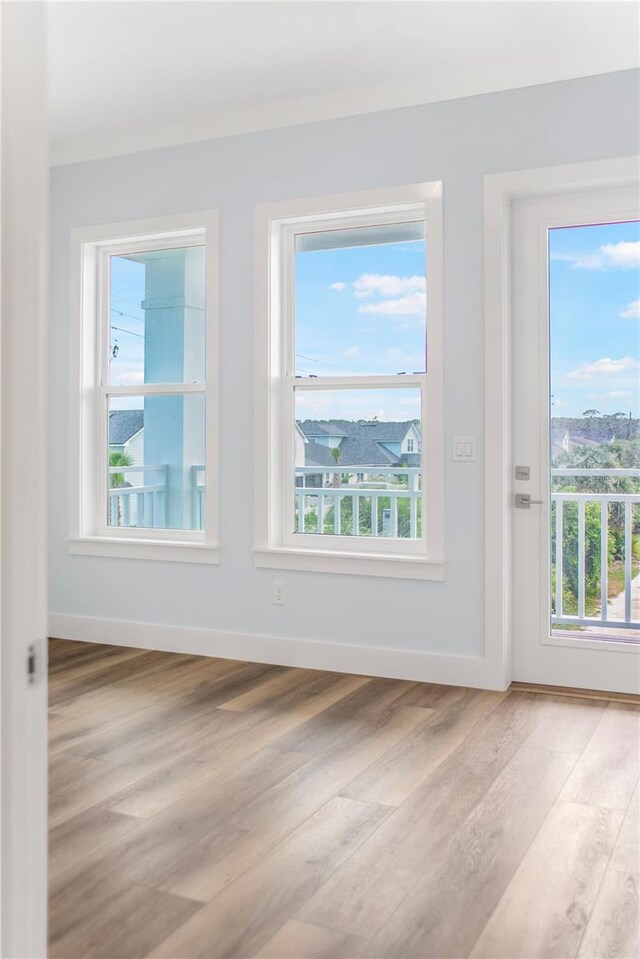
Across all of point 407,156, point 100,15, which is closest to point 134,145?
point 100,15

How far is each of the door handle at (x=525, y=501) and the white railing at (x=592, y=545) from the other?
81 mm

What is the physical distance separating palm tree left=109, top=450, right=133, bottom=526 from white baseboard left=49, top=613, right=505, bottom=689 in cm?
65

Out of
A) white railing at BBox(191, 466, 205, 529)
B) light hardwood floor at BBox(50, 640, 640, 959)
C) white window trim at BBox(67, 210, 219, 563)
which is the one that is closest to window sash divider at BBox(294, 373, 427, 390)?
white window trim at BBox(67, 210, 219, 563)

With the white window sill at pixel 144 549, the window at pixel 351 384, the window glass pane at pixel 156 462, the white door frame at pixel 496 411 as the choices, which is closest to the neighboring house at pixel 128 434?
the window glass pane at pixel 156 462

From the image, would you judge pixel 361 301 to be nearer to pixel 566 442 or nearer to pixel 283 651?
pixel 566 442

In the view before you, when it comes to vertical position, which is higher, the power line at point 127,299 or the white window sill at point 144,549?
the power line at point 127,299

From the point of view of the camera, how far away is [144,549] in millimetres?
4664

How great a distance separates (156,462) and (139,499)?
0.82 ft

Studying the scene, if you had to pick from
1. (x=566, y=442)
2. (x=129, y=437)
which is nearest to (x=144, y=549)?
(x=129, y=437)

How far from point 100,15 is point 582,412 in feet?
8.77

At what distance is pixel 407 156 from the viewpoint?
402 cm

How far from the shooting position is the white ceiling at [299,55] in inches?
133

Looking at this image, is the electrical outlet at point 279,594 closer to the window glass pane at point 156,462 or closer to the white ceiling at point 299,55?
the window glass pane at point 156,462

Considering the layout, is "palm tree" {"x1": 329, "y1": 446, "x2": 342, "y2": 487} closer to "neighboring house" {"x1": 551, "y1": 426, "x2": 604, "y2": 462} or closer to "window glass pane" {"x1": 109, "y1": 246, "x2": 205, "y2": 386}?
"window glass pane" {"x1": 109, "y1": 246, "x2": 205, "y2": 386}
